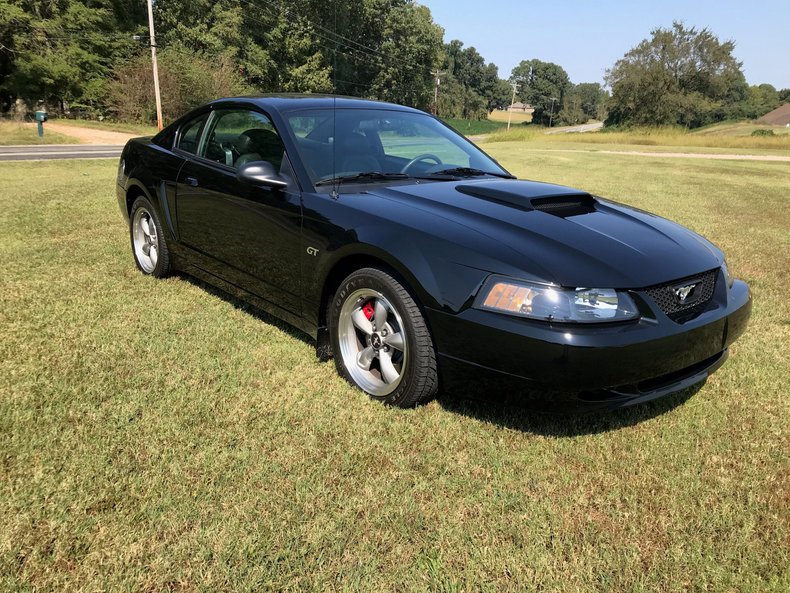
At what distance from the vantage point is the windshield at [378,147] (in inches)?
127

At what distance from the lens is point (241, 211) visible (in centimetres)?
342

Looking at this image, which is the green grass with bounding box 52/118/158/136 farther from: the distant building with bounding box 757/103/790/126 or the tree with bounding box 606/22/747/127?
the distant building with bounding box 757/103/790/126

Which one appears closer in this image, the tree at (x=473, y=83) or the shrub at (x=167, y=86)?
the shrub at (x=167, y=86)

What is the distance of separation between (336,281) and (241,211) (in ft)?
2.88

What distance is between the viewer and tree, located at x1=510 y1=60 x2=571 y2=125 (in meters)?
131

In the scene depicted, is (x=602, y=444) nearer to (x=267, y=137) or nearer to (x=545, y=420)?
(x=545, y=420)

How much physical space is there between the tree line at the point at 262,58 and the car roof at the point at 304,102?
34.1 metres

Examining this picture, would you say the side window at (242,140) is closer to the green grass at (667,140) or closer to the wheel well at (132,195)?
the wheel well at (132,195)

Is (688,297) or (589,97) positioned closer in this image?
(688,297)

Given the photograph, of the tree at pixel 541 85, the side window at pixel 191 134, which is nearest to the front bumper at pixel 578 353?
the side window at pixel 191 134

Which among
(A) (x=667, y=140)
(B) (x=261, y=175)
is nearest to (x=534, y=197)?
(B) (x=261, y=175)

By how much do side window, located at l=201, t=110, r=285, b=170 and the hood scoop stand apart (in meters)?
1.15

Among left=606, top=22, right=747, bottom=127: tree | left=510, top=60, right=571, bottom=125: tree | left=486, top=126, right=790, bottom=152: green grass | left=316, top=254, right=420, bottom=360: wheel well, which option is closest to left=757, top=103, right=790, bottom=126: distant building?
left=606, top=22, right=747, bottom=127: tree

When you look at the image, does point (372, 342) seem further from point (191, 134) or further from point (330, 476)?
point (191, 134)
